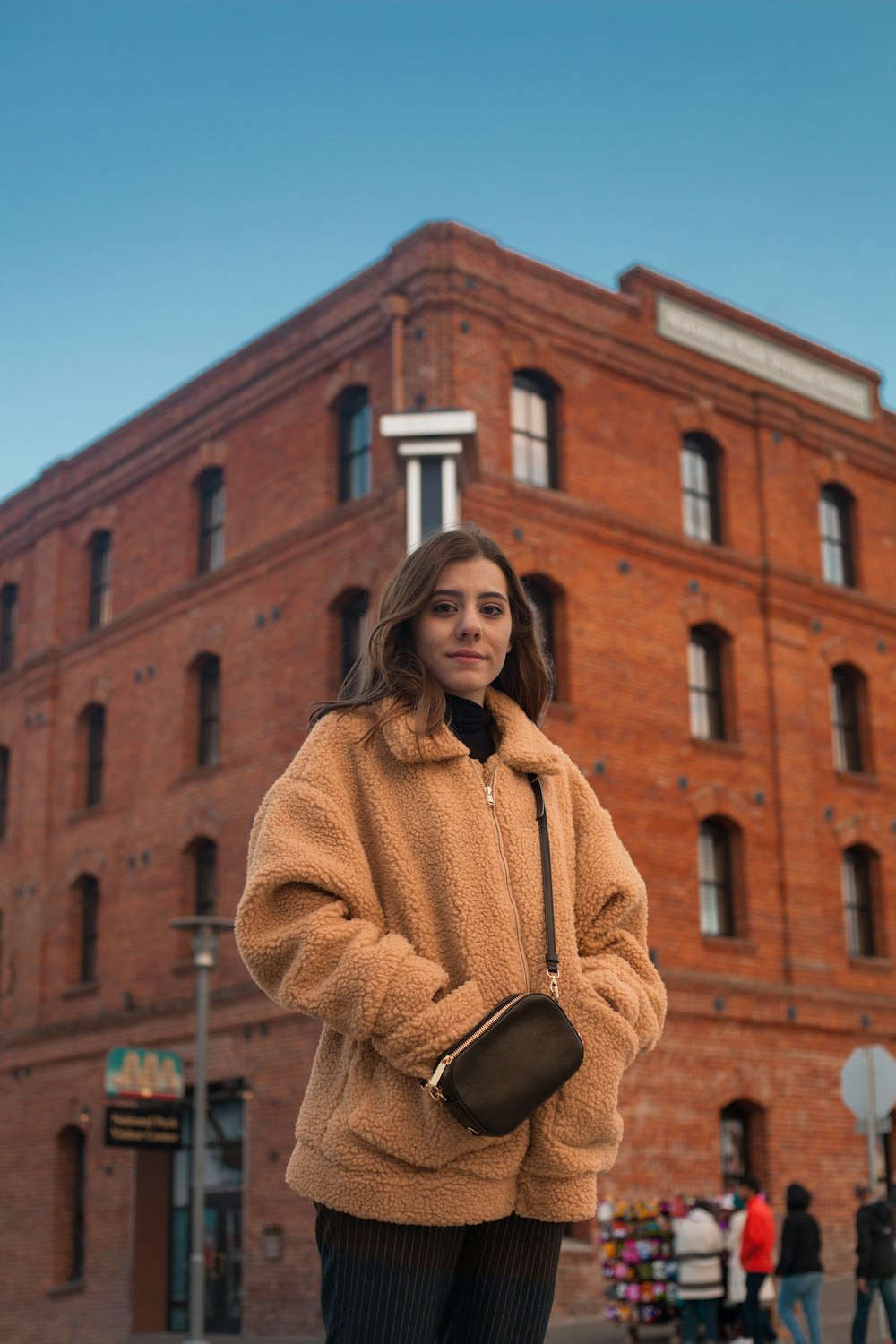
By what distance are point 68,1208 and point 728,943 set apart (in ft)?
36.8

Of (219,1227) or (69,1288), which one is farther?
(69,1288)

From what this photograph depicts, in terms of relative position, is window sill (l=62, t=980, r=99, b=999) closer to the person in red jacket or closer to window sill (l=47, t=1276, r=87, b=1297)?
window sill (l=47, t=1276, r=87, b=1297)

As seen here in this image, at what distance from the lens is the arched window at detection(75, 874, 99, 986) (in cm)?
2753

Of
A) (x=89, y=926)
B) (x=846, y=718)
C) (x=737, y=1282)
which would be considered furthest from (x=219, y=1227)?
(x=846, y=718)

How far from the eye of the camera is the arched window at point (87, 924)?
27531mm

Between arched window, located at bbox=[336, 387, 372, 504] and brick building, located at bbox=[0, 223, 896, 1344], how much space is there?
0.19 feet

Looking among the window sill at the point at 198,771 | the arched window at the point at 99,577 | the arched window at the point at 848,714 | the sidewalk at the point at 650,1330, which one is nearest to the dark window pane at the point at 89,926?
the window sill at the point at 198,771

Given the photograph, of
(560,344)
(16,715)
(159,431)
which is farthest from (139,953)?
(560,344)

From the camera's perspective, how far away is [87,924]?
91.1 ft

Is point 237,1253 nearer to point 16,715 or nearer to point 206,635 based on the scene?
point 206,635

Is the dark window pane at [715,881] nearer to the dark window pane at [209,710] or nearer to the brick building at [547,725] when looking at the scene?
the brick building at [547,725]

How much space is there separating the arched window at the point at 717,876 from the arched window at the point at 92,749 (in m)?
10.2

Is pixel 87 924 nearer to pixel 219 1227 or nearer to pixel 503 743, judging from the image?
pixel 219 1227

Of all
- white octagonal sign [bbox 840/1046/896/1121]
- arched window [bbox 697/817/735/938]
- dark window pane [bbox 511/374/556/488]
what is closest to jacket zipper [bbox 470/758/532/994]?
white octagonal sign [bbox 840/1046/896/1121]
